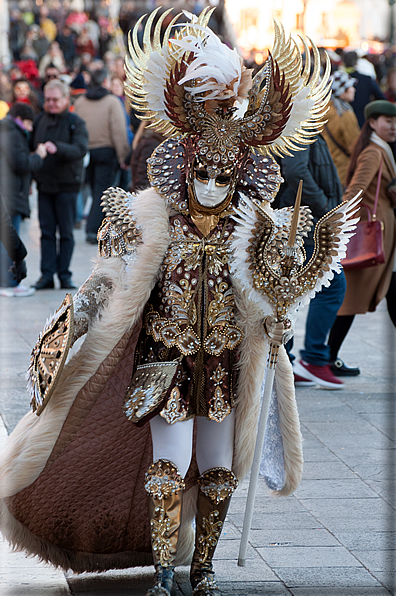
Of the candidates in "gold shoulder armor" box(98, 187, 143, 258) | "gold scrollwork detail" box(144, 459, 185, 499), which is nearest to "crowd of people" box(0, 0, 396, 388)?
"gold shoulder armor" box(98, 187, 143, 258)

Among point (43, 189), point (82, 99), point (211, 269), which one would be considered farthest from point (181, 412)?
point (82, 99)

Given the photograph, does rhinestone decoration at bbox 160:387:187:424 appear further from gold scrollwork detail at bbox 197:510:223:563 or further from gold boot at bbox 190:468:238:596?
gold scrollwork detail at bbox 197:510:223:563

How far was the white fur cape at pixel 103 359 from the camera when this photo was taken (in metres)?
3.26

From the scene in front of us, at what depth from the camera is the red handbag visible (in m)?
6.20

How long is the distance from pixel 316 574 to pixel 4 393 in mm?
2803

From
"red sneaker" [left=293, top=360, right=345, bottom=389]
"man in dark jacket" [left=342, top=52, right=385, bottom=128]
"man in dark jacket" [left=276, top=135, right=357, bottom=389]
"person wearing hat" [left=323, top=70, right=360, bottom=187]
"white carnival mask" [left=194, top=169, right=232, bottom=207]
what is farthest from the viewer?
"man in dark jacket" [left=342, top=52, right=385, bottom=128]

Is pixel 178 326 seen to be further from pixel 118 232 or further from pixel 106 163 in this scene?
pixel 106 163

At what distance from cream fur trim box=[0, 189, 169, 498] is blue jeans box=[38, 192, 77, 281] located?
5.69m

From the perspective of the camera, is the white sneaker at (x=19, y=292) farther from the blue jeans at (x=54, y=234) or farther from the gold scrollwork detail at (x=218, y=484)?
the gold scrollwork detail at (x=218, y=484)

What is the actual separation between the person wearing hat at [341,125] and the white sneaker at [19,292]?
323 centimetres

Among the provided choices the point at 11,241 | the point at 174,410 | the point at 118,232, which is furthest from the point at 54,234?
the point at 174,410

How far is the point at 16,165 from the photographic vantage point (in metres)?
8.52

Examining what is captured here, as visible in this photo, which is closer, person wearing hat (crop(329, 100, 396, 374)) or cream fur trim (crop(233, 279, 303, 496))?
cream fur trim (crop(233, 279, 303, 496))

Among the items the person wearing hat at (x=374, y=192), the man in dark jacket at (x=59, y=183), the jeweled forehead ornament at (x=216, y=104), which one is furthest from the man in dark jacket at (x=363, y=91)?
the jeweled forehead ornament at (x=216, y=104)
